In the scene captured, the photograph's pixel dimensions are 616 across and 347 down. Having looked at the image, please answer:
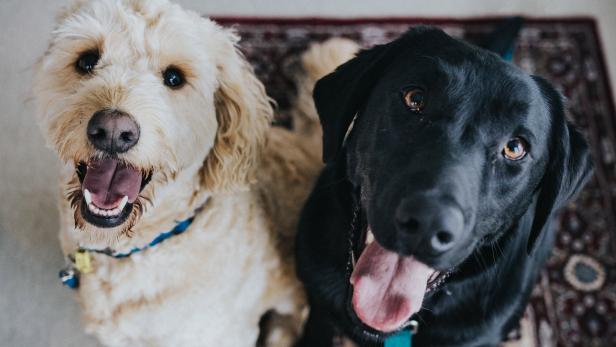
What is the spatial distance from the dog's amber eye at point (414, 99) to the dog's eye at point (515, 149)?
6.7 inches

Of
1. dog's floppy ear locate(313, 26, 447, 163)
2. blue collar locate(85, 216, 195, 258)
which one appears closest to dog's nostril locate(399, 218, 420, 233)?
dog's floppy ear locate(313, 26, 447, 163)

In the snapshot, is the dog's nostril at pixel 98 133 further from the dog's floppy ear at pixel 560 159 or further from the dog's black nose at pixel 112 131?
the dog's floppy ear at pixel 560 159

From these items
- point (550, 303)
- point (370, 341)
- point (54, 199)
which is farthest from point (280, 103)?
point (550, 303)

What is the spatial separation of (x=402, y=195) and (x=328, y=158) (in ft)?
1.06

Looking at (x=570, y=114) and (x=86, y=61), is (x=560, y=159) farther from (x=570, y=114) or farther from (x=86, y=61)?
(x=570, y=114)

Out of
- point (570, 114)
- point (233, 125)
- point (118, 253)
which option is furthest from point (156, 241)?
point (570, 114)

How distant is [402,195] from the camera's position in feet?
3.15

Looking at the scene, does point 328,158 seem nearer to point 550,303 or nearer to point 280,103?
point 280,103

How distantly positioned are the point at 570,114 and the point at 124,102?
1.66 meters

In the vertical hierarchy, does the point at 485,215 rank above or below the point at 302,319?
above

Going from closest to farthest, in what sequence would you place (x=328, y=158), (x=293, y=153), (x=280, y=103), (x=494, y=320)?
(x=328, y=158)
(x=494, y=320)
(x=293, y=153)
(x=280, y=103)

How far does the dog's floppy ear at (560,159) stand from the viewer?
45.1 inches

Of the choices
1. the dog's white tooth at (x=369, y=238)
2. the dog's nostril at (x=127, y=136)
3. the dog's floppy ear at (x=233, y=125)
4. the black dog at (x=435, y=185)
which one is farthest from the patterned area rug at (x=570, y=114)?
the dog's nostril at (x=127, y=136)

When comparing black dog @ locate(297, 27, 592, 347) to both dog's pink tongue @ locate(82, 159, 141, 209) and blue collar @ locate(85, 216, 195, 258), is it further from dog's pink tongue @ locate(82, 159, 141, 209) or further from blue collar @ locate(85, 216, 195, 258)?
dog's pink tongue @ locate(82, 159, 141, 209)
